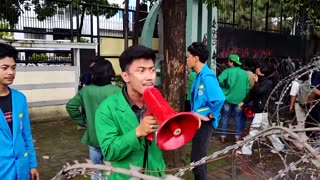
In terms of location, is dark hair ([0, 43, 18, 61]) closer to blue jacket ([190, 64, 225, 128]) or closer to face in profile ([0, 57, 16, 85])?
face in profile ([0, 57, 16, 85])

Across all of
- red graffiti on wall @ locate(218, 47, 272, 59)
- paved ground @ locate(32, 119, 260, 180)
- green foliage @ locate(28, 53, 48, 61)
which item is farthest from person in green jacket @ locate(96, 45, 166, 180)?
red graffiti on wall @ locate(218, 47, 272, 59)

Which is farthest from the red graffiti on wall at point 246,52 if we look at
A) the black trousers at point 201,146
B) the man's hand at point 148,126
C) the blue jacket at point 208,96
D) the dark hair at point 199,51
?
the man's hand at point 148,126

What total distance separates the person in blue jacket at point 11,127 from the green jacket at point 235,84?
14.9 ft

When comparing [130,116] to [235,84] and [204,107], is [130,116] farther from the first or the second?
[235,84]

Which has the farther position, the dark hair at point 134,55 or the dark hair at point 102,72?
the dark hair at point 102,72

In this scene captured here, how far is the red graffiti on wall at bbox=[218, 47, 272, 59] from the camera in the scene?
1106 cm

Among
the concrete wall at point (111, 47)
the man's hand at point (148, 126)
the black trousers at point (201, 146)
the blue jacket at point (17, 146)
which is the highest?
the concrete wall at point (111, 47)

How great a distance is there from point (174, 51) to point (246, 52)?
800cm

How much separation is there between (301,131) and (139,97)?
2.75ft

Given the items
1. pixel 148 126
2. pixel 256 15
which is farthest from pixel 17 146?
pixel 256 15

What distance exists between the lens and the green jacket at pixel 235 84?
661cm

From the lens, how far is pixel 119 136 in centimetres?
189

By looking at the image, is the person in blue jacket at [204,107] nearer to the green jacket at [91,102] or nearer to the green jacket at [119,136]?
the green jacket at [91,102]

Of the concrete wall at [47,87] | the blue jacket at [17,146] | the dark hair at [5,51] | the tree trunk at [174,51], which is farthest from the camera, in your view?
the concrete wall at [47,87]
